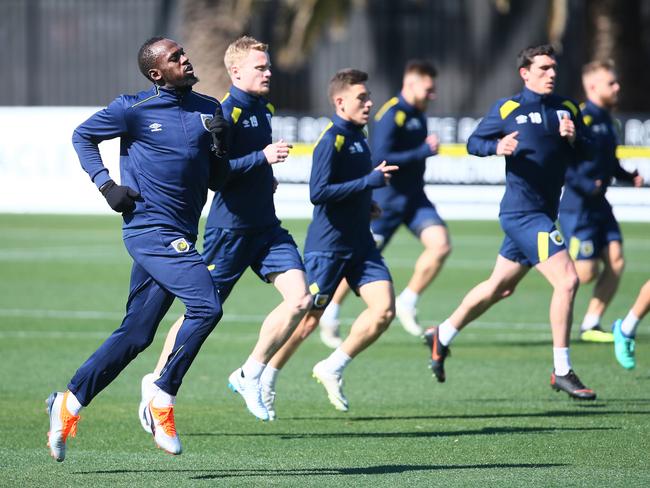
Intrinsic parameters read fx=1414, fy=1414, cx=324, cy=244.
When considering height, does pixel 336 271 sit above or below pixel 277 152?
below

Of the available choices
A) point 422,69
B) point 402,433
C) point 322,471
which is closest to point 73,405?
point 322,471

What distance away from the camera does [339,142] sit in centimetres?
998

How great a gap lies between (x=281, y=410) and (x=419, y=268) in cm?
449

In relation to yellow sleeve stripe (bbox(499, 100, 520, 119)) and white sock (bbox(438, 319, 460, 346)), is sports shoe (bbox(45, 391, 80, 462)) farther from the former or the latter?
yellow sleeve stripe (bbox(499, 100, 520, 119))

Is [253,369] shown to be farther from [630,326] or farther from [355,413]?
[630,326]

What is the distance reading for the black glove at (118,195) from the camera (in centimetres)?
759

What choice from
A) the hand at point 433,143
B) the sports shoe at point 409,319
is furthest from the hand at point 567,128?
the sports shoe at point 409,319

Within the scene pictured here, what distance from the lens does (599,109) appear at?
1357 cm

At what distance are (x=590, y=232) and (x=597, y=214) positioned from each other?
0.61 feet

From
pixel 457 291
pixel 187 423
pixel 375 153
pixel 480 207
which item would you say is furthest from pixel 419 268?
pixel 480 207

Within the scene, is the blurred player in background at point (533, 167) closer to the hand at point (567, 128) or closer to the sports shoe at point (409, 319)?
the hand at point (567, 128)

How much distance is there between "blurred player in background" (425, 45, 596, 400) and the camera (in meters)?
10.4

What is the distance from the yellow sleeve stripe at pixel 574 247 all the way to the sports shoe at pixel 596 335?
2.40ft

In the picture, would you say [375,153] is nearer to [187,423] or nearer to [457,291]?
[457,291]
